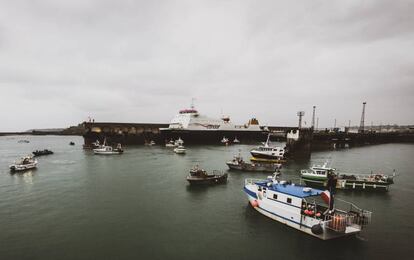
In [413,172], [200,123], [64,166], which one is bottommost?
[64,166]

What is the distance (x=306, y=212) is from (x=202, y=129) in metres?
88.4

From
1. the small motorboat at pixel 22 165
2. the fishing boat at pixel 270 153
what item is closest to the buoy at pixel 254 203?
the fishing boat at pixel 270 153

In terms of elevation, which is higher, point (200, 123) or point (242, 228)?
point (200, 123)

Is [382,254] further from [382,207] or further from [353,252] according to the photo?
[382,207]

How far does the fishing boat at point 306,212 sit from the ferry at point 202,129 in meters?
77.4

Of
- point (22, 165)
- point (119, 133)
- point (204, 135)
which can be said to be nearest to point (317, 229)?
point (22, 165)

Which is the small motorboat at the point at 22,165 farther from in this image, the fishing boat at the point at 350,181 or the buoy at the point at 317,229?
the buoy at the point at 317,229

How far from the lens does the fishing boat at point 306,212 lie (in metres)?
18.4

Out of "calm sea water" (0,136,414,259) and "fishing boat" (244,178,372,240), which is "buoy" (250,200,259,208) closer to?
"fishing boat" (244,178,372,240)

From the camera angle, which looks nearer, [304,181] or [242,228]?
[242,228]

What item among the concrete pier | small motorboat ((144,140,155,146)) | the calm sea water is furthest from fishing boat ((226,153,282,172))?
the concrete pier

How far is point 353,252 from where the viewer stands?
686 inches

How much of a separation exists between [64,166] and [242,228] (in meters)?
43.2

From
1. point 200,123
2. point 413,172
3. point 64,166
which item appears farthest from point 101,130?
point 413,172
